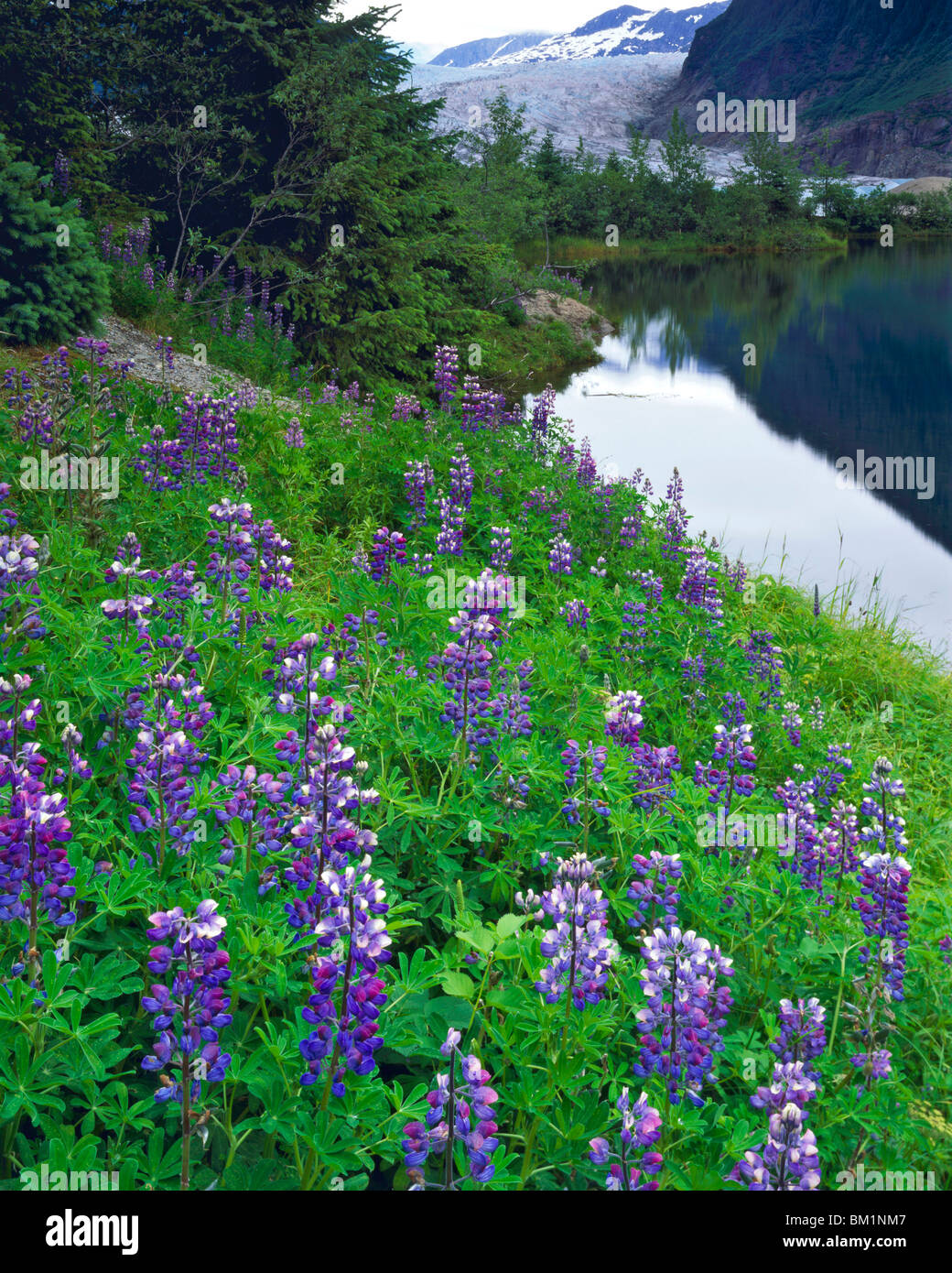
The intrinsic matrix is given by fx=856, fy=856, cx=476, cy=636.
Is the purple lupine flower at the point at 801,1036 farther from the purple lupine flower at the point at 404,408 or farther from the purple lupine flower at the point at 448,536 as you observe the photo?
the purple lupine flower at the point at 404,408

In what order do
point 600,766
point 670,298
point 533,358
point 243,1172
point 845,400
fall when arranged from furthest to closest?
point 670,298, point 533,358, point 845,400, point 600,766, point 243,1172

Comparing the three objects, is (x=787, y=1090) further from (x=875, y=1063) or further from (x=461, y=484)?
(x=461, y=484)

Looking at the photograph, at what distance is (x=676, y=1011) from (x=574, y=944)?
0.29m

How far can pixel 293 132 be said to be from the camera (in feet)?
43.6

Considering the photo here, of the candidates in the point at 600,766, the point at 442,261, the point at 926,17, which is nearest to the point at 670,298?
the point at 442,261

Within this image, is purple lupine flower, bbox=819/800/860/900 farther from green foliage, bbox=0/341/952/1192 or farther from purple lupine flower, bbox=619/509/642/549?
purple lupine flower, bbox=619/509/642/549

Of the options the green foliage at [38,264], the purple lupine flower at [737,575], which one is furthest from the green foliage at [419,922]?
the green foliage at [38,264]

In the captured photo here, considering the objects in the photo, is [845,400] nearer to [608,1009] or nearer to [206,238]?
[206,238]

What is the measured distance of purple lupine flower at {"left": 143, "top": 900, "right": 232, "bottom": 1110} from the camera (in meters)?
1.62

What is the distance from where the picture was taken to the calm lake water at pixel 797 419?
1137cm

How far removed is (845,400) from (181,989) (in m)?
21.4

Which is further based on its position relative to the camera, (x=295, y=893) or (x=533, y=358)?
(x=533, y=358)

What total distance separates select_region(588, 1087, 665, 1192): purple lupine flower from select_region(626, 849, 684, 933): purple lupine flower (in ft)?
2.18

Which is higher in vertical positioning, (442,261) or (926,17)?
(926,17)
